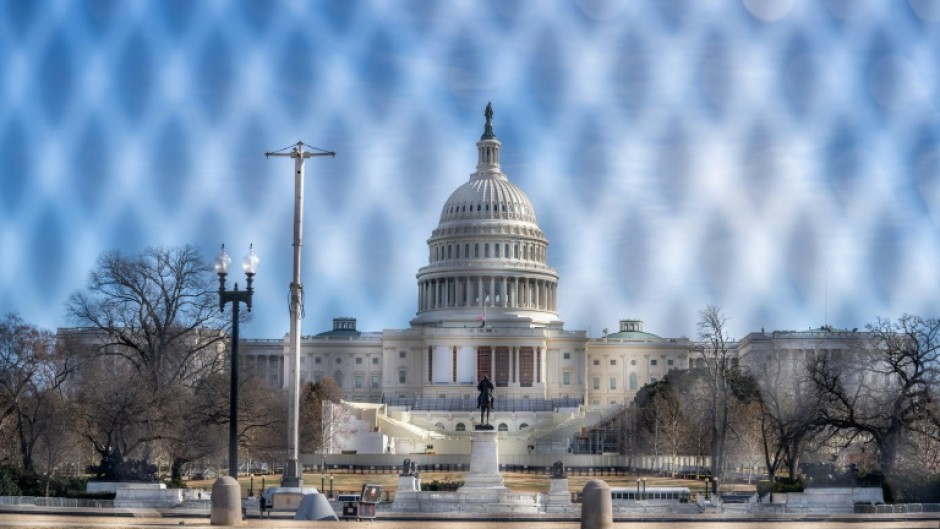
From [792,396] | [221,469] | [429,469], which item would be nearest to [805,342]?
[429,469]

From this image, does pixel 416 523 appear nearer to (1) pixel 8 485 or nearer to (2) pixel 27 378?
(1) pixel 8 485

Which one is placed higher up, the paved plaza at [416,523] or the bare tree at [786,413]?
the bare tree at [786,413]

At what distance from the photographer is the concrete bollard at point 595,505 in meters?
37.3

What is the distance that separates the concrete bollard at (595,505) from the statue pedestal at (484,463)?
33.6 m

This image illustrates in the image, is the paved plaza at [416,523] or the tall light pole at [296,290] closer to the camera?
the paved plaza at [416,523]

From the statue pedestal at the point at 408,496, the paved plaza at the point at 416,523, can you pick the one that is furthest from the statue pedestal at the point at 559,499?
the paved plaza at the point at 416,523

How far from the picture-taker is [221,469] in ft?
315

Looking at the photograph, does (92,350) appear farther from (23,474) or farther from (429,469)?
(429,469)

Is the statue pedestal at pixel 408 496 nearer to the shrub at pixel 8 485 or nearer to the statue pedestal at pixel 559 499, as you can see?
the statue pedestal at pixel 559 499

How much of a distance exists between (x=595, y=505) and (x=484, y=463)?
3577 centimetres

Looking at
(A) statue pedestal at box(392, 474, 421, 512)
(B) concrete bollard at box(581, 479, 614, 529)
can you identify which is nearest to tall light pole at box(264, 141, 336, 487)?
(A) statue pedestal at box(392, 474, 421, 512)

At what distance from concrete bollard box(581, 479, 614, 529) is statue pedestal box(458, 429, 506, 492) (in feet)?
110

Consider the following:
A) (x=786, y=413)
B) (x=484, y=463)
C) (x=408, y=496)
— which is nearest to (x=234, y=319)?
(x=408, y=496)

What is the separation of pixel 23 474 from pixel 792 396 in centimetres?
4885
